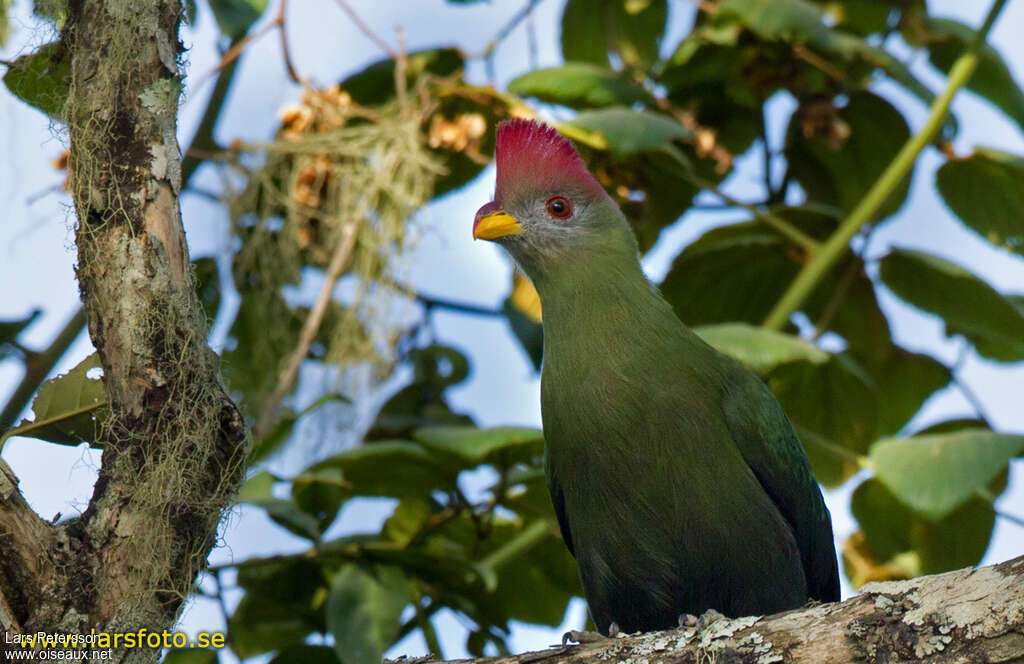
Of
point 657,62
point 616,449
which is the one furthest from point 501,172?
point 657,62

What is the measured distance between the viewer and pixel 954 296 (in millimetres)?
4867

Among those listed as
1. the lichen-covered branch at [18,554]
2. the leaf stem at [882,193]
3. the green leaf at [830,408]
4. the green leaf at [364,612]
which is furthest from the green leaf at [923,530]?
the lichen-covered branch at [18,554]

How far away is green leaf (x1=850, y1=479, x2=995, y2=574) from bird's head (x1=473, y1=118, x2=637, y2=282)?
1.77m

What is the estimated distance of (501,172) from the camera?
3861 millimetres

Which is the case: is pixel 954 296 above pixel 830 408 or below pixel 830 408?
above

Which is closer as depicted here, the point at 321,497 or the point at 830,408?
the point at 321,497

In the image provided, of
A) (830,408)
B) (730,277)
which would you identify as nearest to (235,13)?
(730,277)

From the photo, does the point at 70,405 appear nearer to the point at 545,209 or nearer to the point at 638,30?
the point at 545,209

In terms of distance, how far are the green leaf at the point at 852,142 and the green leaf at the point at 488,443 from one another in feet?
7.40

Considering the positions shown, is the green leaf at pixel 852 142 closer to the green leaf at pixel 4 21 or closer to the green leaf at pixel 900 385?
the green leaf at pixel 900 385

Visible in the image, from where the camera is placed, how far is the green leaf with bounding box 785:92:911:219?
5.51 metres

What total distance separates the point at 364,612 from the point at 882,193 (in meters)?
2.60

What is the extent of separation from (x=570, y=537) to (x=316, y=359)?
6.80 feet

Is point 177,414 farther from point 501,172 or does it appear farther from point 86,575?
point 501,172
